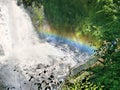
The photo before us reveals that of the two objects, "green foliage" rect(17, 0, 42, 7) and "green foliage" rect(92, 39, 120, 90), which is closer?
"green foliage" rect(92, 39, 120, 90)

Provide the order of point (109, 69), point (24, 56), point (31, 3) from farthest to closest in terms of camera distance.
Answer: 1. point (31, 3)
2. point (24, 56)
3. point (109, 69)

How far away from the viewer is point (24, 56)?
15383mm

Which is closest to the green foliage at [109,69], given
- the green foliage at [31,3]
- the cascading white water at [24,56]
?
the cascading white water at [24,56]

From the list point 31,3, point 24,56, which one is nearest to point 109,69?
point 24,56

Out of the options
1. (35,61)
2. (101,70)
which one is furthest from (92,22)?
(35,61)

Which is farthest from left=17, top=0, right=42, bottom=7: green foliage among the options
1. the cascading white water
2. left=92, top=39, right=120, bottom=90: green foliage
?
left=92, top=39, right=120, bottom=90: green foliage

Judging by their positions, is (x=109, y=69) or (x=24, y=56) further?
(x=24, y=56)

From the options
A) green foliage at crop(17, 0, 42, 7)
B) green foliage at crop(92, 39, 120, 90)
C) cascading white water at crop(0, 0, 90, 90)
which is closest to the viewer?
green foliage at crop(92, 39, 120, 90)

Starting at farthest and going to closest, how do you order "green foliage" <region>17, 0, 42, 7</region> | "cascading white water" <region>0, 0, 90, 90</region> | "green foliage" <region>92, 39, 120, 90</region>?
"green foliage" <region>17, 0, 42, 7</region>, "cascading white water" <region>0, 0, 90, 90</region>, "green foliage" <region>92, 39, 120, 90</region>

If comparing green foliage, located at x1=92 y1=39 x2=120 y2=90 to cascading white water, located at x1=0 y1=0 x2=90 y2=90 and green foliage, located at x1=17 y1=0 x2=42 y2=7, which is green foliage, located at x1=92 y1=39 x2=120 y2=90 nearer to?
cascading white water, located at x1=0 y1=0 x2=90 y2=90

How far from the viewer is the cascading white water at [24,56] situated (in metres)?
13.1

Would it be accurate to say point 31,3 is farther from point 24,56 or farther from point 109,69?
point 109,69

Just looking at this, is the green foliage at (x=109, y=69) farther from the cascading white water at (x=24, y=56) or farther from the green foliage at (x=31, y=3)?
the green foliage at (x=31, y=3)

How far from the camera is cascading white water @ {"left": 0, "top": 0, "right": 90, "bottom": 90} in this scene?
1314cm
